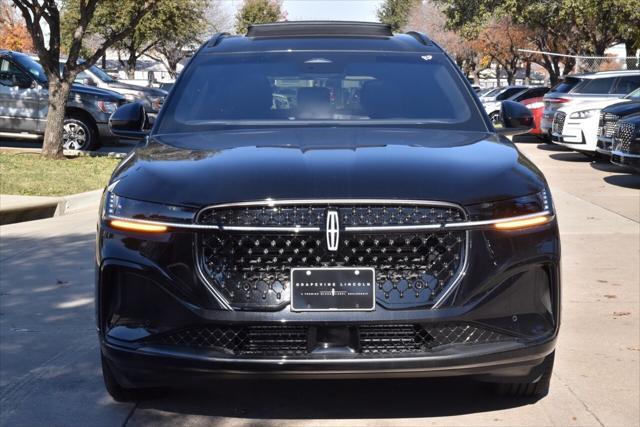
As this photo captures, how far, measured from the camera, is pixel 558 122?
20078mm

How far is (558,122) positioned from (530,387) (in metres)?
16.0

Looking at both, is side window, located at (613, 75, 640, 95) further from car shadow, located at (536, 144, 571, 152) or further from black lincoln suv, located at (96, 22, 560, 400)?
black lincoln suv, located at (96, 22, 560, 400)

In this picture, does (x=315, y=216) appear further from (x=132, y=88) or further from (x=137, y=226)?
(x=132, y=88)

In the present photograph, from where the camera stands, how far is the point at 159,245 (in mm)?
4016

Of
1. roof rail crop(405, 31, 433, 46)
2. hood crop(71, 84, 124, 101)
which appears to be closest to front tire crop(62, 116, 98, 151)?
hood crop(71, 84, 124, 101)

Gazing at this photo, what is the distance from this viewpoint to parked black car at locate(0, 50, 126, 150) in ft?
63.4

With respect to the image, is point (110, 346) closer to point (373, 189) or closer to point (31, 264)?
point (373, 189)

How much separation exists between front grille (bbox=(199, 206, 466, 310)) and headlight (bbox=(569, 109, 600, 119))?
16.3 m

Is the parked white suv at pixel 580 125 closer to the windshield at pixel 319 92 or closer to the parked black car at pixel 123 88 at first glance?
the parked black car at pixel 123 88

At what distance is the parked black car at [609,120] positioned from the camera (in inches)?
663

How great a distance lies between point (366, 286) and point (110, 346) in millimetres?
1117

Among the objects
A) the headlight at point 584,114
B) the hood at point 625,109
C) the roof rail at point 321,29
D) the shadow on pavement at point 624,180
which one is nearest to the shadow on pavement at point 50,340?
A: the roof rail at point 321,29

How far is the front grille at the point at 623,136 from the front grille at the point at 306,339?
1146cm

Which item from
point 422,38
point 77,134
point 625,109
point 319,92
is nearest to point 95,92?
point 77,134
